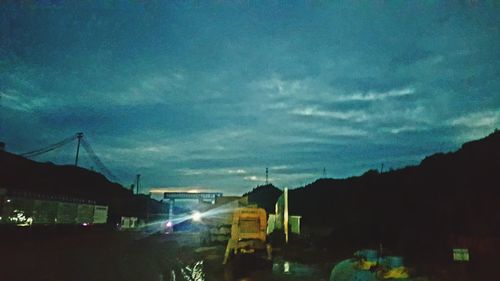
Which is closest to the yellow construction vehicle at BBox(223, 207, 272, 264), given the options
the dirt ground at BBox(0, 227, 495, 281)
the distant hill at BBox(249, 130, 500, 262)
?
the dirt ground at BBox(0, 227, 495, 281)

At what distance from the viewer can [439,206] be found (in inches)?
958

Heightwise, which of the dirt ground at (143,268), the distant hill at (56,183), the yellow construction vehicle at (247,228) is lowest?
the dirt ground at (143,268)

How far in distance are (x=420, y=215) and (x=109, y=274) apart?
19380mm

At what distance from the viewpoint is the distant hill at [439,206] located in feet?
62.5

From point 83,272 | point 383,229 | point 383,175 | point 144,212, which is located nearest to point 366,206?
point 383,175

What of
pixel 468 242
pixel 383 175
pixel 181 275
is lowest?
pixel 181 275

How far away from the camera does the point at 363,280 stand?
31.3ft

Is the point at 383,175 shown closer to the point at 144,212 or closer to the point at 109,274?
the point at 109,274

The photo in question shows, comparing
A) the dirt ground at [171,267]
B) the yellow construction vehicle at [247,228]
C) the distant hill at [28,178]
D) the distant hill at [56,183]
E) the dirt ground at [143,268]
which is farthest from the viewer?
the distant hill at [56,183]

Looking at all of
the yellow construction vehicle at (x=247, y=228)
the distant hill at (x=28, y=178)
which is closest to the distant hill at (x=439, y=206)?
the yellow construction vehicle at (x=247, y=228)

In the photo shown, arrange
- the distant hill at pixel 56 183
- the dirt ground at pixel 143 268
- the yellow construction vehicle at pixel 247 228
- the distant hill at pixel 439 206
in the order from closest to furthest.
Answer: the dirt ground at pixel 143 268
the yellow construction vehicle at pixel 247 228
the distant hill at pixel 439 206
the distant hill at pixel 56 183

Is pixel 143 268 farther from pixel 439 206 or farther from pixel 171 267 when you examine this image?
pixel 439 206

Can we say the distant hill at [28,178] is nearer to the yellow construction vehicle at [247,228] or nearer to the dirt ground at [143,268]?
the dirt ground at [143,268]

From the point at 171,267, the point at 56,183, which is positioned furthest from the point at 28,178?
the point at 171,267
